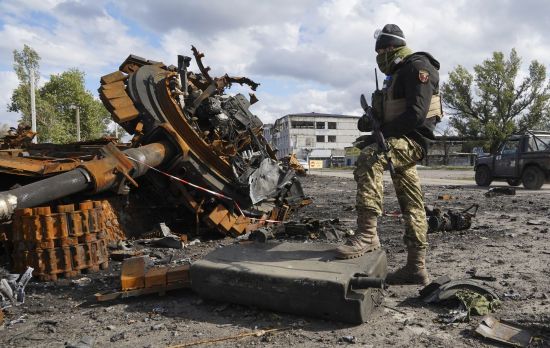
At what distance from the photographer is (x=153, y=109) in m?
6.63

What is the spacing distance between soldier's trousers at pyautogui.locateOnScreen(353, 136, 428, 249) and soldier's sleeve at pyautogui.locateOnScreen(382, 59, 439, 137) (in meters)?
0.16

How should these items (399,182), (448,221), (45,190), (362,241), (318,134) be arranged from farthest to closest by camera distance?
(318,134)
(448,221)
(45,190)
(399,182)
(362,241)

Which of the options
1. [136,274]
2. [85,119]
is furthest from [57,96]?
[136,274]

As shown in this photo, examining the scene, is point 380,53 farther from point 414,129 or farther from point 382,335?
point 382,335

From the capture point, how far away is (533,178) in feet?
50.6

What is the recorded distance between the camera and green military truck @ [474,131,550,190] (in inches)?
604

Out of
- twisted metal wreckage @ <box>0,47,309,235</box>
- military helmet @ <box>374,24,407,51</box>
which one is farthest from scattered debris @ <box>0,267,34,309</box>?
military helmet @ <box>374,24,407,51</box>

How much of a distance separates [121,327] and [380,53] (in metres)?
3.14

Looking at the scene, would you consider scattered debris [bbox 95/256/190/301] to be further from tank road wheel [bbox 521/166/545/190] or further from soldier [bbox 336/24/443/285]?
tank road wheel [bbox 521/166/545/190]

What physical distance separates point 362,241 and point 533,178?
14.4 metres

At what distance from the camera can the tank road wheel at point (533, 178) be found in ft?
50.1

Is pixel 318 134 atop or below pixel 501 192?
atop

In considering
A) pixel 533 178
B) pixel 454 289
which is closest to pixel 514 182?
pixel 533 178

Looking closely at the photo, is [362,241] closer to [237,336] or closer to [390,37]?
[237,336]
